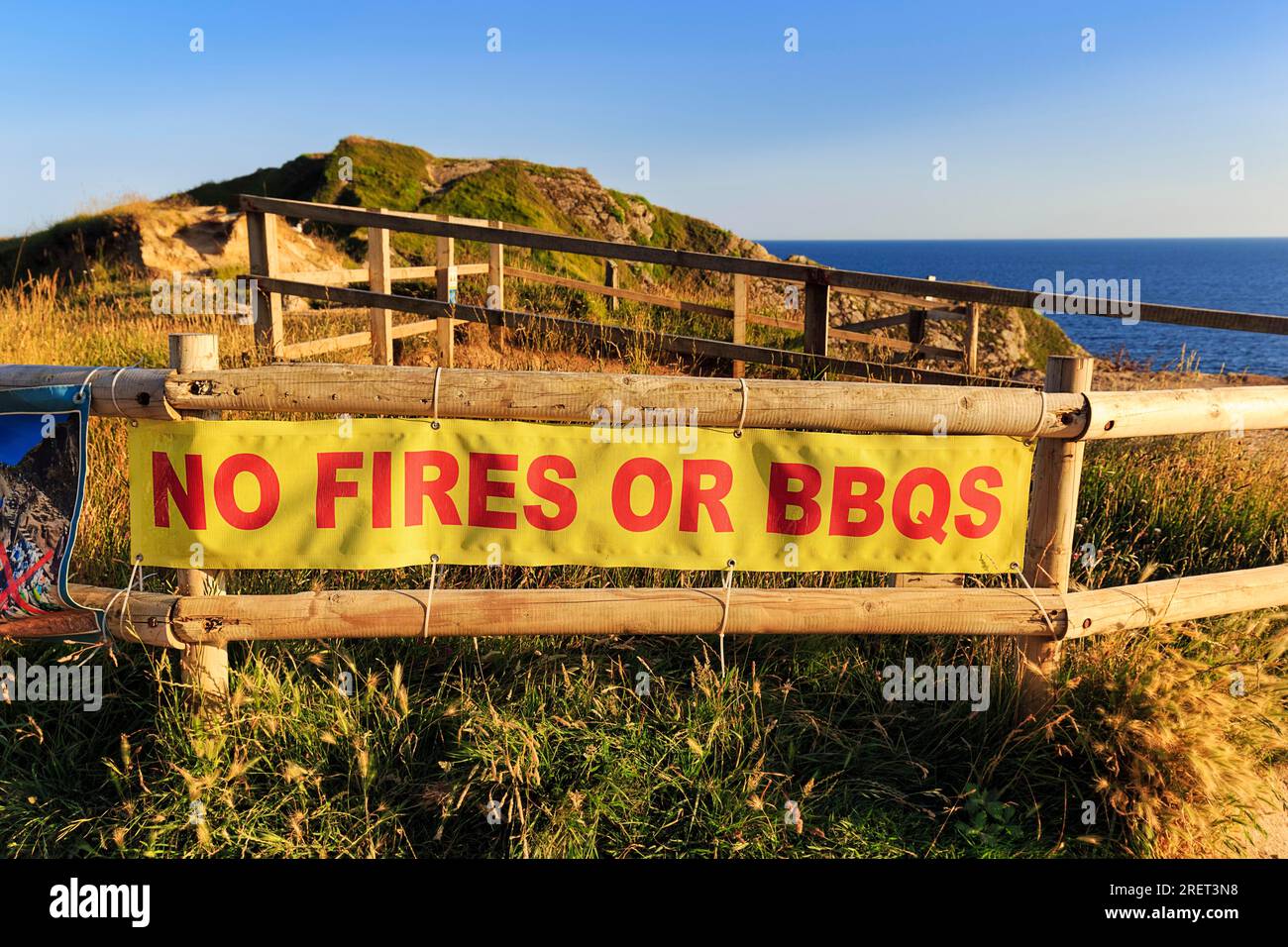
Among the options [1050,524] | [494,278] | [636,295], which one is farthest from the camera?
[494,278]

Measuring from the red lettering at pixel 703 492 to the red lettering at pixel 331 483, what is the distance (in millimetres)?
1207

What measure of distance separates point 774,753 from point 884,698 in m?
0.55

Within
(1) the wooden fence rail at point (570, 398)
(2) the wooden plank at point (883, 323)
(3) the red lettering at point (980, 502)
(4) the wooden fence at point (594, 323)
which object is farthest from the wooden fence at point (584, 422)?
(2) the wooden plank at point (883, 323)

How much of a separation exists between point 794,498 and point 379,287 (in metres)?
7.16

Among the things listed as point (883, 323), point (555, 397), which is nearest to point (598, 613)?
point (555, 397)

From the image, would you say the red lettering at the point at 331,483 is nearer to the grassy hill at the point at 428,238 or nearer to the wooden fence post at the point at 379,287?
the wooden fence post at the point at 379,287

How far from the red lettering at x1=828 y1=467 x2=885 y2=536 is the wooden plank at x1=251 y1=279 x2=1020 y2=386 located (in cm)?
338

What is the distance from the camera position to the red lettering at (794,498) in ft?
11.3

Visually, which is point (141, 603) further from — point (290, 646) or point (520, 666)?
point (520, 666)

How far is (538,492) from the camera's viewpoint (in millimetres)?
3402

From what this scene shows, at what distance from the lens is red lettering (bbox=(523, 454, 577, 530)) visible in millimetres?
3393

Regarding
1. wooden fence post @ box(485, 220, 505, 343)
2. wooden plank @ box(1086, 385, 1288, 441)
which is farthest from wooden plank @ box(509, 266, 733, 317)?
wooden plank @ box(1086, 385, 1288, 441)

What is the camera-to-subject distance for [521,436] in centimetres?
337

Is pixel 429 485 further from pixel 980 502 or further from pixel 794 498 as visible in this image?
pixel 980 502
